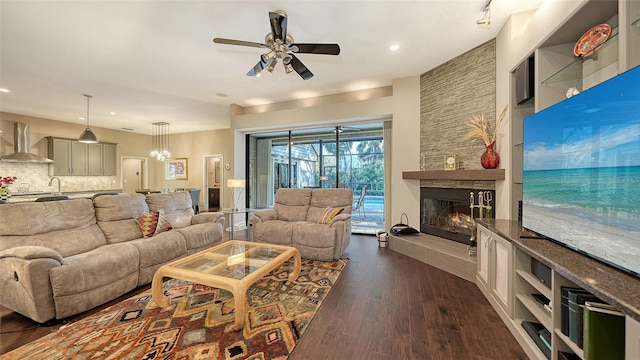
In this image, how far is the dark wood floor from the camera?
1672 millimetres

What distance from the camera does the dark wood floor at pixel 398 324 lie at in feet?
5.49

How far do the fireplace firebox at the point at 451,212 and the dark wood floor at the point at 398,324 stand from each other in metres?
0.82

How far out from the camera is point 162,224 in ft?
10.6

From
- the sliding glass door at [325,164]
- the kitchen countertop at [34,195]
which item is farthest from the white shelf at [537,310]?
the kitchen countertop at [34,195]

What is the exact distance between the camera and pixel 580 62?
192cm

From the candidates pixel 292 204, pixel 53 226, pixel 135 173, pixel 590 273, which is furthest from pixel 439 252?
pixel 135 173

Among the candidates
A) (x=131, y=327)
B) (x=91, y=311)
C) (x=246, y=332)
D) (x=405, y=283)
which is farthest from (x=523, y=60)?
(x=91, y=311)

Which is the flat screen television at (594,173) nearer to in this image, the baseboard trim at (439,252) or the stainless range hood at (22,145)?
the baseboard trim at (439,252)

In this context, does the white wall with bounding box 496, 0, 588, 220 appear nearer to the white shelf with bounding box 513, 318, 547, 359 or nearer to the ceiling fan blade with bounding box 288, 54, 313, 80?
the white shelf with bounding box 513, 318, 547, 359

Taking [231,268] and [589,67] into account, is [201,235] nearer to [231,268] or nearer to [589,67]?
[231,268]

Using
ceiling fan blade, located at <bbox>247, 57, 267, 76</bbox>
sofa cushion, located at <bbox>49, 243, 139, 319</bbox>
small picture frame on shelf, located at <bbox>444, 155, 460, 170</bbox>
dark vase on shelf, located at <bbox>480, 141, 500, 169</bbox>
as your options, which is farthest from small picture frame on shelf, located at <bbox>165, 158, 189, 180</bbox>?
dark vase on shelf, located at <bbox>480, 141, 500, 169</bbox>

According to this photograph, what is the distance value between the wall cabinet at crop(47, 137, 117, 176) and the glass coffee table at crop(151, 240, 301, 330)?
669 cm

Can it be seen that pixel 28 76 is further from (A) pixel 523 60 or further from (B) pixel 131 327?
(A) pixel 523 60

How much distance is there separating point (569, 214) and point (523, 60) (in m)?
1.64
